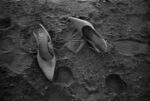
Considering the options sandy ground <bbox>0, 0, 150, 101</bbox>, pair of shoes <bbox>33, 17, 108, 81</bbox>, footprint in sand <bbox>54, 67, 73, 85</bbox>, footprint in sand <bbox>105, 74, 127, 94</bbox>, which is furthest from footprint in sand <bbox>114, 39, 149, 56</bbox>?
footprint in sand <bbox>54, 67, 73, 85</bbox>

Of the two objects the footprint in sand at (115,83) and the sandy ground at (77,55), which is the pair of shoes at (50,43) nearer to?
the sandy ground at (77,55)

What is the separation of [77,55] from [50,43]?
392 millimetres

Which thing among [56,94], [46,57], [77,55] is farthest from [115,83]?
[46,57]

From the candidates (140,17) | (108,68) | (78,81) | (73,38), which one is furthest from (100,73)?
(140,17)

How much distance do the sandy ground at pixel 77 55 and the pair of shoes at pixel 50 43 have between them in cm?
9

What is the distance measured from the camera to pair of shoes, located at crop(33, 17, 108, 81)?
1.90 meters

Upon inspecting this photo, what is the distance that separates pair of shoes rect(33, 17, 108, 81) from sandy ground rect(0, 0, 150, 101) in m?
0.09

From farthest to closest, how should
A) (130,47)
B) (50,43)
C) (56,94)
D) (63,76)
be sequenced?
(130,47), (50,43), (63,76), (56,94)

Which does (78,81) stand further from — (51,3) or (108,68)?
(51,3)

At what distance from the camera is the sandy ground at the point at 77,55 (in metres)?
1.82

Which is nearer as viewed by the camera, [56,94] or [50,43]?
[56,94]

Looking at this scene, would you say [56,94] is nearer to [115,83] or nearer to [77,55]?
[77,55]

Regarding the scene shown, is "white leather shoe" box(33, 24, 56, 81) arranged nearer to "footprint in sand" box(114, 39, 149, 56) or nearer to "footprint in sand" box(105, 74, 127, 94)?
"footprint in sand" box(105, 74, 127, 94)

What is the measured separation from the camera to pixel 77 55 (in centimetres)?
214
